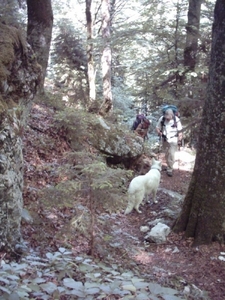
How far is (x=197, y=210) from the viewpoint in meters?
5.59

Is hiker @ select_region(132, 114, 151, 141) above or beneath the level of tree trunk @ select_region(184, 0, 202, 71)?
beneath

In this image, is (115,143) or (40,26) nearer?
(40,26)

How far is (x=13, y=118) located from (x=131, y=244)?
282cm

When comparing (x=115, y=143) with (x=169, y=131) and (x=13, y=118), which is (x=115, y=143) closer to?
(x=169, y=131)

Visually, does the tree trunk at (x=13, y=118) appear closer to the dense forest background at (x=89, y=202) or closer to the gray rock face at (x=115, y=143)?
the dense forest background at (x=89, y=202)

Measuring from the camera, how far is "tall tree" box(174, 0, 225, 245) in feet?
17.4

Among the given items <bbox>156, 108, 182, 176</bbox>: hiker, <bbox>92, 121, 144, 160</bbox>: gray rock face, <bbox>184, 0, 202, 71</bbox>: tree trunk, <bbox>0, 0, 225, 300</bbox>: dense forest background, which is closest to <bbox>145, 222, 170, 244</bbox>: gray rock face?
<bbox>0, 0, 225, 300</bbox>: dense forest background

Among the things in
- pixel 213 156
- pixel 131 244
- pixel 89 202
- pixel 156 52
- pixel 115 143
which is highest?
pixel 156 52

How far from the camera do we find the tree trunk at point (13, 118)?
3299mm

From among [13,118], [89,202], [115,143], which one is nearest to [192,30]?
[115,143]

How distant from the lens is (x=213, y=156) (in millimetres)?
5414

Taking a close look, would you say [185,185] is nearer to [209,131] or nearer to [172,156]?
[172,156]

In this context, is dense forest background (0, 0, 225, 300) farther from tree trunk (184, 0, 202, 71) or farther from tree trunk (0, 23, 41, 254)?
tree trunk (184, 0, 202, 71)

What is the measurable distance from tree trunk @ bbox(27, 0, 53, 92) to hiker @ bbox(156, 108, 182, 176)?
12.1ft
